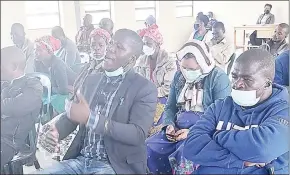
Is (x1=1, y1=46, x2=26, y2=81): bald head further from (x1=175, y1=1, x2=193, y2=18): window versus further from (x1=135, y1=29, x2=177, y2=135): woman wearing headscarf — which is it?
(x1=175, y1=1, x2=193, y2=18): window

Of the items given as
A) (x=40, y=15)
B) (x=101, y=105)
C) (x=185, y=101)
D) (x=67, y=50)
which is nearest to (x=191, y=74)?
(x=185, y=101)

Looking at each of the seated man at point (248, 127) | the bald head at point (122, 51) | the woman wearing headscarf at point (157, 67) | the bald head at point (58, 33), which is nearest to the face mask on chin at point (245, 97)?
the seated man at point (248, 127)

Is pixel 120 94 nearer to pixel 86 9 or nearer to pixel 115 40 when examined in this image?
pixel 115 40

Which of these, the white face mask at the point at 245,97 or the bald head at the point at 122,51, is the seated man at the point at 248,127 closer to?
the white face mask at the point at 245,97

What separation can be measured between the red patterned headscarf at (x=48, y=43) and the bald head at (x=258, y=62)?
579mm

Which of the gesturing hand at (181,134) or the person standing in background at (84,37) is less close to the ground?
the person standing in background at (84,37)

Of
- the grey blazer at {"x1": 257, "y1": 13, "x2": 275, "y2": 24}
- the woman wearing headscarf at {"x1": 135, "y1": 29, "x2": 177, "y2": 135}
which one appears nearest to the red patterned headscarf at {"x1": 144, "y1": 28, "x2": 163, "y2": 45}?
the woman wearing headscarf at {"x1": 135, "y1": 29, "x2": 177, "y2": 135}

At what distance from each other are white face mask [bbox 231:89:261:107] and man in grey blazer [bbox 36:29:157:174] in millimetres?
265

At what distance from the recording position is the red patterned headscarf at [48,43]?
127cm

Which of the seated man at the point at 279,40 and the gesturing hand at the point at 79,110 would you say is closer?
the gesturing hand at the point at 79,110

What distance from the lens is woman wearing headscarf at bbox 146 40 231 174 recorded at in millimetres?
1288

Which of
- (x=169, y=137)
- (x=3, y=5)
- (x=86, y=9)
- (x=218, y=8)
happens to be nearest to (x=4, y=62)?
(x=3, y=5)

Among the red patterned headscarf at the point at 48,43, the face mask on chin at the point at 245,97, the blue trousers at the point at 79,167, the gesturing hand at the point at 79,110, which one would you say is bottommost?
the blue trousers at the point at 79,167

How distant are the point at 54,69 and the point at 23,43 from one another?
13 cm
